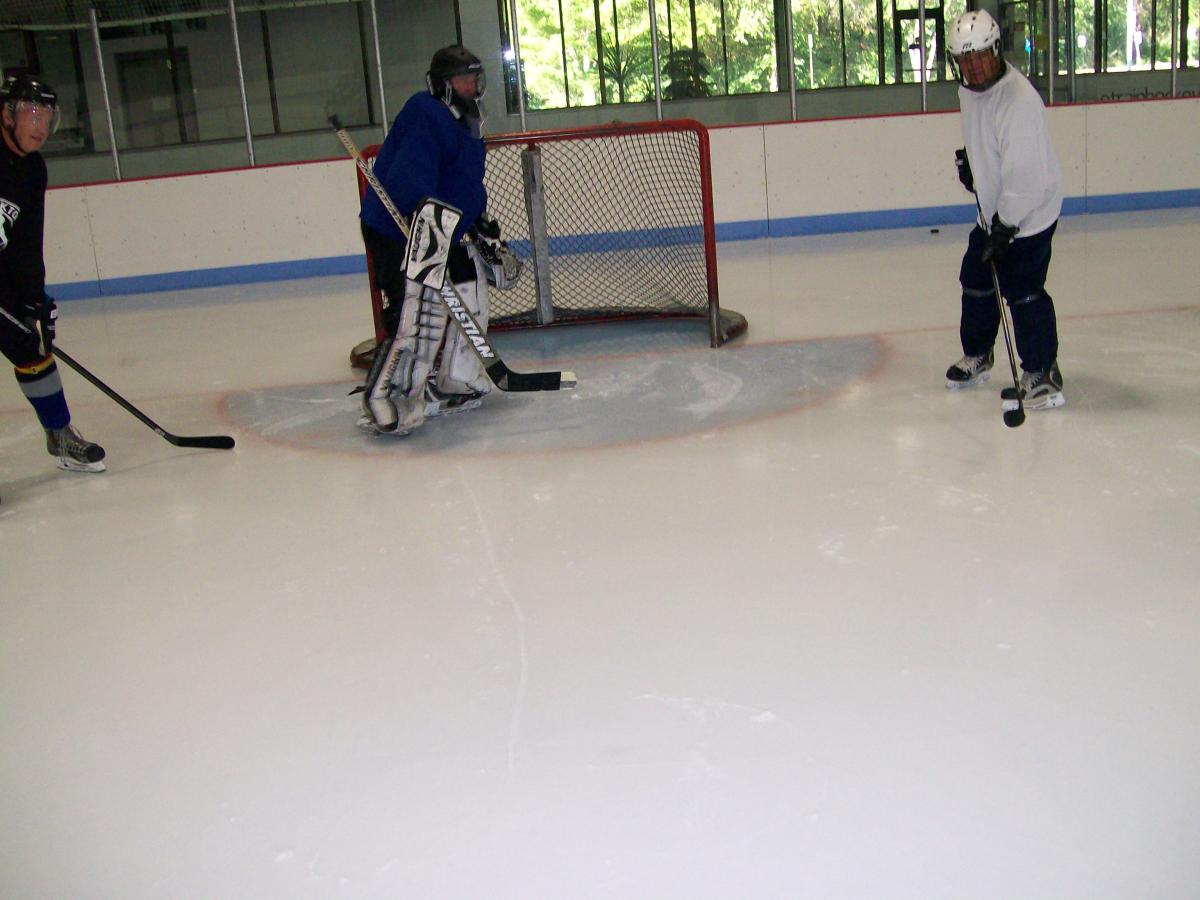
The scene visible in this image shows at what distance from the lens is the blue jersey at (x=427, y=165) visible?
331 centimetres

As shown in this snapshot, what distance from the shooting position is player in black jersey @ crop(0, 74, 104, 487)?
298 centimetres

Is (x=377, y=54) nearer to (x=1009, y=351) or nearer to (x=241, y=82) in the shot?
(x=241, y=82)

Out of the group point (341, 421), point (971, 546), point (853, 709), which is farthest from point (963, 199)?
point (853, 709)

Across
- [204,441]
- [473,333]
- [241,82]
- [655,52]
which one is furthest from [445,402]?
[655,52]

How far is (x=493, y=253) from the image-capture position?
3674 millimetres

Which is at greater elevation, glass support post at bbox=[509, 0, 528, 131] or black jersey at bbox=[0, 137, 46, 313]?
glass support post at bbox=[509, 0, 528, 131]

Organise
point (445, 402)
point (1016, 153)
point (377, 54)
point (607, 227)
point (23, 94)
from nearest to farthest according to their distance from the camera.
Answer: point (23, 94), point (1016, 153), point (445, 402), point (607, 227), point (377, 54)

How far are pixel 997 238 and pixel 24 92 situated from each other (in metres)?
2.56

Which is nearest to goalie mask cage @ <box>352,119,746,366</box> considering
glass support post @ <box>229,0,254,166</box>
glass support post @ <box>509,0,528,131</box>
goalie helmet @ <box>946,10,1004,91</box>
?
glass support post @ <box>509,0,528,131</box>

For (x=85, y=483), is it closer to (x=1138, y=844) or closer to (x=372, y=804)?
(x=372, y=804)

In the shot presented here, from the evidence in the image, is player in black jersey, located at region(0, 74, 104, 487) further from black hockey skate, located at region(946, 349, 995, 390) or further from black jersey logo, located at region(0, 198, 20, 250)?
black hockey skate, located at region(946, 349, 995, 390)

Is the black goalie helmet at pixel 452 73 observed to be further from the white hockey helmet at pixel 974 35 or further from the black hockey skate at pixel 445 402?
the white hockey helmet at pixel 974 35

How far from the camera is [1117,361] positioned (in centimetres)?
379

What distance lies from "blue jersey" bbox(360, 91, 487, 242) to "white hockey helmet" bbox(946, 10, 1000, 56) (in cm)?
139
